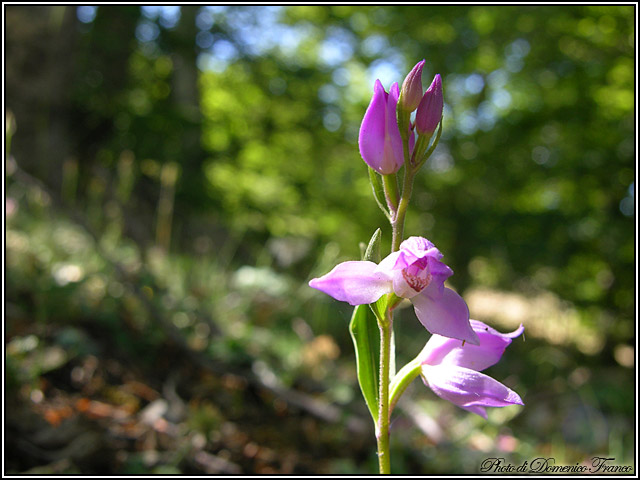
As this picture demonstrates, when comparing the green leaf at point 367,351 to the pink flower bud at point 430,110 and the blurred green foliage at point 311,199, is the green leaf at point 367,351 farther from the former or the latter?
the blurred green foliage at point 311,199

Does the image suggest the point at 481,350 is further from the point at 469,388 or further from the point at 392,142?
the point at 392,142

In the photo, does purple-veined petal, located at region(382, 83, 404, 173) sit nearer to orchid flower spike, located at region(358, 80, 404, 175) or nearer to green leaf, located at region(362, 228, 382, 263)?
orchid flower spike, located at region(358, 80, 404, 175)

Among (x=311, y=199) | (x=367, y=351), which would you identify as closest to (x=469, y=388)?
(x=367, y=351)

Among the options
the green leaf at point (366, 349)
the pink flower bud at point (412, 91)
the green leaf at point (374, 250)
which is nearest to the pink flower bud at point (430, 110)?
the pink flower bud at point (412, 91)

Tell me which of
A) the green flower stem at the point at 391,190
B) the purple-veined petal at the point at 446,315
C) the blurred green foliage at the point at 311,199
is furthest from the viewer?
the blurred green foliage at the point at 311,199

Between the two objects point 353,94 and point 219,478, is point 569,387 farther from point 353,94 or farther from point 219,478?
point 353,94

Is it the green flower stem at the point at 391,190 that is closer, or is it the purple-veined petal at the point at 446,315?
the purple-veined petal at the point at 446,315
